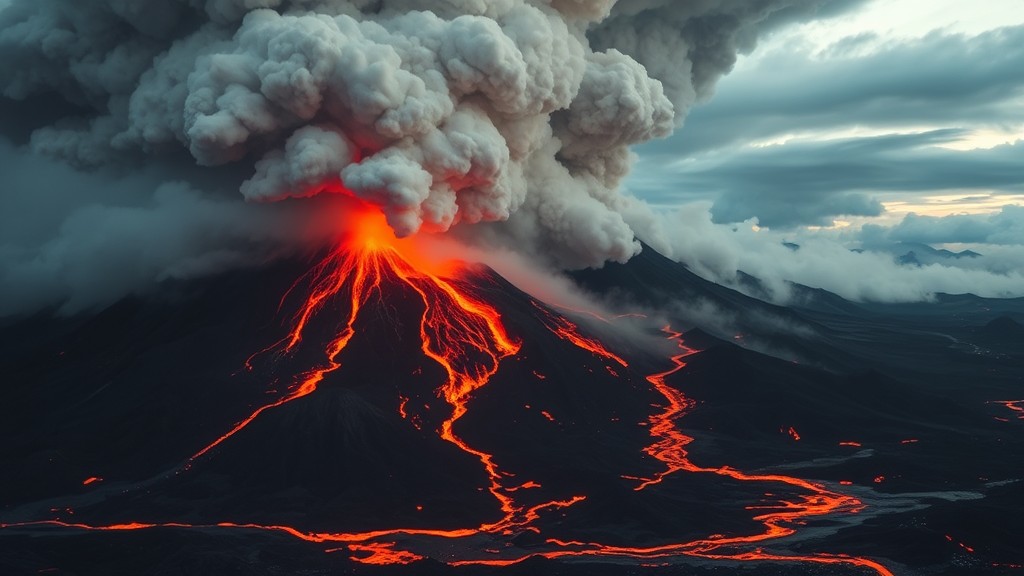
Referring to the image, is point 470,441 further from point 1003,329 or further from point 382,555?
point 1003,329

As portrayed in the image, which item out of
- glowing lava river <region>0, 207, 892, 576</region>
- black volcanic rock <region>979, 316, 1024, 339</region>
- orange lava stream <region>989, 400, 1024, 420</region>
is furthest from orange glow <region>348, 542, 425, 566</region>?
black volcanic rock <region>979, 316, 1024, 339</region>

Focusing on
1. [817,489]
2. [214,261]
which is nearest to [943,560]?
[817,489]

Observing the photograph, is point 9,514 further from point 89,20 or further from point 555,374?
point 89,20

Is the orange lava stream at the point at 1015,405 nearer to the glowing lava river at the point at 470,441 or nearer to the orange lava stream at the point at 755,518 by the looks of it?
the glowing lava river at the point at 470,441

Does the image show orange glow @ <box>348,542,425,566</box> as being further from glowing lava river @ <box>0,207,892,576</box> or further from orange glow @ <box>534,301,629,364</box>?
orange glow @ <box>534,301,629,364</box>

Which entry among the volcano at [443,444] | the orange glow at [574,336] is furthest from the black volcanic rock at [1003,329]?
the orange glow at [574,336]

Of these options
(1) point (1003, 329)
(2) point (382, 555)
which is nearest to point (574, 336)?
(2) point (382, 555)
